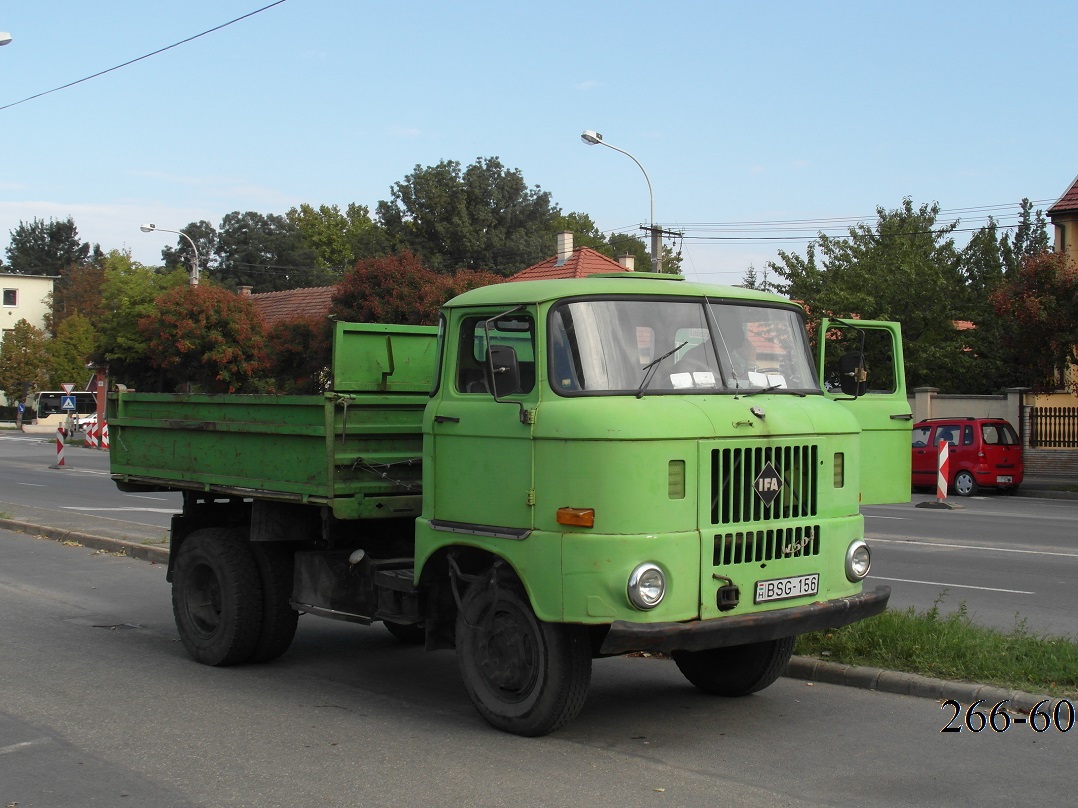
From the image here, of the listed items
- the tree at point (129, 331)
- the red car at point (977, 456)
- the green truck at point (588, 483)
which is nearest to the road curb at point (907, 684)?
the green truck at point (588, 483)

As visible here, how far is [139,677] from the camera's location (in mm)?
7555

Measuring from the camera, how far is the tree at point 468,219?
200 feet

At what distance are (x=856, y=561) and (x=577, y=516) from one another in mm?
1770

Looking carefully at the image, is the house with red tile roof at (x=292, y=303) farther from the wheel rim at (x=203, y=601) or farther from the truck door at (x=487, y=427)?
the truck door at (x=487, y=427)

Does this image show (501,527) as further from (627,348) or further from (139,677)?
(139,677)

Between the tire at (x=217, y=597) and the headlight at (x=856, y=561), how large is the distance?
3.91 meters

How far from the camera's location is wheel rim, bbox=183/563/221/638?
26.4 ft

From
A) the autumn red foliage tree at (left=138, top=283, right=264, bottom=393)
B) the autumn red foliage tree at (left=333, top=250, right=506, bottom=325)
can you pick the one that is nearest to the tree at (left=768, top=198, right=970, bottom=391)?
the autumn red foliage tree at (left=333, top=250, right=506, bottom=325)

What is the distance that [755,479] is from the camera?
584 centimetres

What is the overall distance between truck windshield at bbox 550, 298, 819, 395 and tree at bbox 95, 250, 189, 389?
38.8 m

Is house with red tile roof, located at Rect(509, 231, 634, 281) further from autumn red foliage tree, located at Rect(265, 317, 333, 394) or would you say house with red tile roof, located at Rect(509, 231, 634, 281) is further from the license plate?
the license plate

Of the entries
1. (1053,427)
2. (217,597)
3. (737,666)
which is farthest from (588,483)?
(1053,427)

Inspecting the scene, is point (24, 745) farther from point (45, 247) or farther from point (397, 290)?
point (45, 247)

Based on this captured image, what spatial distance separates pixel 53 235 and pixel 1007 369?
115 m
